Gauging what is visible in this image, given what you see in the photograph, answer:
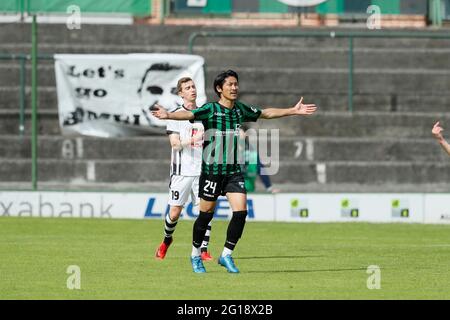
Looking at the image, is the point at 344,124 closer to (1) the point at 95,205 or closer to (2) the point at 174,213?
(1) the point at 95,205

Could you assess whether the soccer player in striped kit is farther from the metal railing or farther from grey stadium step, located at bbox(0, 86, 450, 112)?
grey stadium step, located at bbox(0, 86, 450, 112)

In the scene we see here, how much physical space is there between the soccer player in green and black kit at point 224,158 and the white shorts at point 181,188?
2.21 meters

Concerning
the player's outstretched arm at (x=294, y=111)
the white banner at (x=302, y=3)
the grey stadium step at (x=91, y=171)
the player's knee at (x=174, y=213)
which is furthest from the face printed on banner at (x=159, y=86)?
the player's outstretched arm at (x=294, y=111)

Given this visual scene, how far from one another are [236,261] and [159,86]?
1011cm

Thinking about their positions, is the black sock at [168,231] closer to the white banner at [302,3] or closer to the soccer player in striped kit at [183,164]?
the soccer player in striped kit at [183,164]

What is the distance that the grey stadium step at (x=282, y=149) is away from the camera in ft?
82.7

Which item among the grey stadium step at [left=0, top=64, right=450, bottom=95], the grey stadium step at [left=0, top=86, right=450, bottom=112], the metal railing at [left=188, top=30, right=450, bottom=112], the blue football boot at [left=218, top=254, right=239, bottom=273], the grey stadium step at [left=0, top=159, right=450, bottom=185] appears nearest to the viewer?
the blue football boot at [left=218, top=254, right=239, bottom=273]

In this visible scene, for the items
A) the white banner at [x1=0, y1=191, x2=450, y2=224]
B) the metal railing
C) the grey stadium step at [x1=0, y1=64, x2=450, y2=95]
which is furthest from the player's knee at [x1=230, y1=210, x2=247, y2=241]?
the grey stadium step at [x1=0, y1=64, x2=450, y2=95]

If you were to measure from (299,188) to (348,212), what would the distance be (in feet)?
6.94

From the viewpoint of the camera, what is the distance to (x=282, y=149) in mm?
25219

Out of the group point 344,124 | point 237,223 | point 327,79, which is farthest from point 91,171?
point 237,223

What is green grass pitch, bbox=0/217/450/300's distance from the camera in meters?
11.8

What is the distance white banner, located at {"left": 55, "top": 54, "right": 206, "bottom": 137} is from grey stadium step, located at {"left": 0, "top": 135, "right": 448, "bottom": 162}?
413 mm
